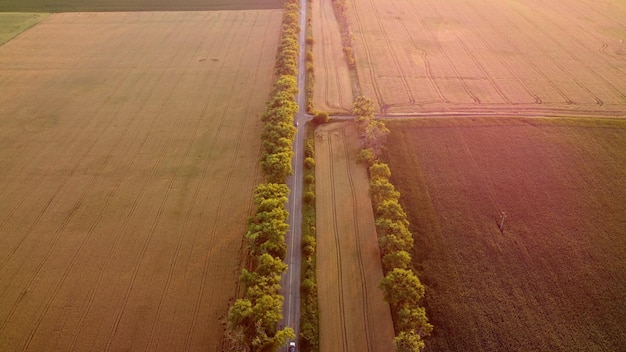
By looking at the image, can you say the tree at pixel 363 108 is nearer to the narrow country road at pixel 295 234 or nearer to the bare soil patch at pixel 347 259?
the bare soil patch at pixel 347 259

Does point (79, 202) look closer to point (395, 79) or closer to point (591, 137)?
point (395, 79)

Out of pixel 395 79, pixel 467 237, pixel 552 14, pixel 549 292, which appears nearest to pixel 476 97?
pixel 395 79

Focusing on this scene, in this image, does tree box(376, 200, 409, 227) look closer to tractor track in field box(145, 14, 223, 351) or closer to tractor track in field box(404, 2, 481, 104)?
tractor track in field box(145, 14, 223, 351)

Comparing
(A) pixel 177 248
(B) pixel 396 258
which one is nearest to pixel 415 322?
(B) pixel 396 258

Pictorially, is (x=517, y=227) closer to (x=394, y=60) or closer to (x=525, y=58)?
(x=394, y=60)

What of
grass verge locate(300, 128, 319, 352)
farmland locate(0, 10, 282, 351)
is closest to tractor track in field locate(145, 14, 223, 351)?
farmland locate(0, 10, 282, 351)

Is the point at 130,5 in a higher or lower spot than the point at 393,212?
higher

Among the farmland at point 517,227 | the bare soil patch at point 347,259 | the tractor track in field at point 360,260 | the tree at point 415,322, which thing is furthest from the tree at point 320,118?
the tree at point 415,322

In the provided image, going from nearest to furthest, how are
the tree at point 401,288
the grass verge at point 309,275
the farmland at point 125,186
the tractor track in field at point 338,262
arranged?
the grass verge at point 309,275
the tractor track in field at point 338,262
the tree at point 401,288
the farmland at point 125,186
